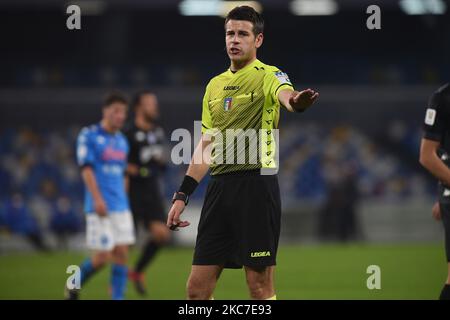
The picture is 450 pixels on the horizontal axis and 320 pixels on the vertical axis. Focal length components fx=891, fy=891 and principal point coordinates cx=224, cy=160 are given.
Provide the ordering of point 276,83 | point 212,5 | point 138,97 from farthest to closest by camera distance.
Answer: point 212,5
point 138,97
point 276,83

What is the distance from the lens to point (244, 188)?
5883 mm

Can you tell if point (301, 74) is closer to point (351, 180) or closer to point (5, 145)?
point (351, 180)

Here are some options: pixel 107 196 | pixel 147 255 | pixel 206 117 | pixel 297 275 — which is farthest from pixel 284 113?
pixel 206 117

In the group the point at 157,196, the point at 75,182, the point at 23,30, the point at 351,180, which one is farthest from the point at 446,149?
the point at 23,30

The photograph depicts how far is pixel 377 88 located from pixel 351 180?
5.09m

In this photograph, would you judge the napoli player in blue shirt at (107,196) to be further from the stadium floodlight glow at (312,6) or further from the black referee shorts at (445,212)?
the stadium floodlight glow at (312,6)

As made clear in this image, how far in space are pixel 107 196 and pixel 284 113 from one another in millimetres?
15938

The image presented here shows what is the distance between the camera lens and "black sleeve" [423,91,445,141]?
627cm

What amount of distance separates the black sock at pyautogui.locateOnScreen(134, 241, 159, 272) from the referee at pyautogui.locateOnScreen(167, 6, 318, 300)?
553cm

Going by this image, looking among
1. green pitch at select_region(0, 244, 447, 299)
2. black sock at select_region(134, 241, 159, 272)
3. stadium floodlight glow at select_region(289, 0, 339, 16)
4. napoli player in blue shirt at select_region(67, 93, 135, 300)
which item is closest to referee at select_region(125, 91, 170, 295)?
black sock at select_region(134, 241, 159, 272)

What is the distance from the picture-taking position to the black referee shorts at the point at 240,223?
583cm

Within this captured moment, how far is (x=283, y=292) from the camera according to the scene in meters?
10.9

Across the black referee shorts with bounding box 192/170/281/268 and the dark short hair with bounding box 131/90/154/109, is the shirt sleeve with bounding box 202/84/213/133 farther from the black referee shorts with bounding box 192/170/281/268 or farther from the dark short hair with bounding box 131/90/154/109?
the dark short hair with bounding box 131/90/154/109

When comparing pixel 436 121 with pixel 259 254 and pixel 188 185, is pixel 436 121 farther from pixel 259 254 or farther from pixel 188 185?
pixel 188 185
